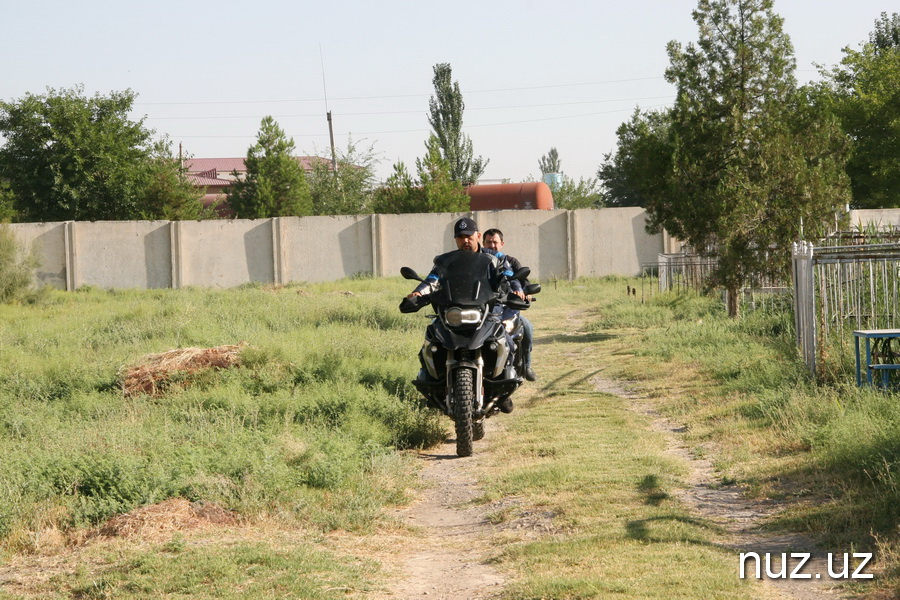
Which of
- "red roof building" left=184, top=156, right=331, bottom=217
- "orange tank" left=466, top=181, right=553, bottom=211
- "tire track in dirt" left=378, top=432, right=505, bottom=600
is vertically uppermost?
"red roof building" left=184, top=156, right=331, bottom=217

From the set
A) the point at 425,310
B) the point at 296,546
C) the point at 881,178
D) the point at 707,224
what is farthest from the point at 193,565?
the point at 881,178

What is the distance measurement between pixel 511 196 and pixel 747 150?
28.2 meters

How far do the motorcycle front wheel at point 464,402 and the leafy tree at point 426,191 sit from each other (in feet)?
104

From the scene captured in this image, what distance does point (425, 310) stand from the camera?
20484 millimetres

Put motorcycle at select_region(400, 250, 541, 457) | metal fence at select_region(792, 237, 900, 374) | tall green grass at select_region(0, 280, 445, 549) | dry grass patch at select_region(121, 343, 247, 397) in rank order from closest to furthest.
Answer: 1. tall green grass at select_region(0, 280, 445, 549)
2. motorcycle at select_region(400, 250, 541, 457)
3. metal fence at select_region(792, 237, 900, 374)
4. dry grass patch at select_region(121, 343, 247, 397)

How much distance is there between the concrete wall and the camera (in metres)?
33.7

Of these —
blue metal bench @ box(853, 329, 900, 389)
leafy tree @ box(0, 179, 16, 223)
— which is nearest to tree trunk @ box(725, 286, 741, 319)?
blue metal bench @ box(853, 329, 900, 389)

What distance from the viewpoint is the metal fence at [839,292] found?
9992 millimetres

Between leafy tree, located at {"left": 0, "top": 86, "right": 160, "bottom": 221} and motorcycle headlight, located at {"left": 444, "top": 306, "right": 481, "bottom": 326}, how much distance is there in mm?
34961

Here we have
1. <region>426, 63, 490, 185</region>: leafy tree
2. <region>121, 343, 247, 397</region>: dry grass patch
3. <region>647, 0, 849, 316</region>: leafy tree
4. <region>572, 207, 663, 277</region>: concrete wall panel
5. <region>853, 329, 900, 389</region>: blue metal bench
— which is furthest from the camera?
<region>426, 63, 490, 185</region>: leafy tree

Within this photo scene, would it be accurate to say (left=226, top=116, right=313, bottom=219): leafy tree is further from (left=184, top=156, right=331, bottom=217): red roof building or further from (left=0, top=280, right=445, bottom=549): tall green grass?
(left=0, top=280, right=445, bottom=549): tall green grass

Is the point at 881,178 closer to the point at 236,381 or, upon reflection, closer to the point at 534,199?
the point at 534,199

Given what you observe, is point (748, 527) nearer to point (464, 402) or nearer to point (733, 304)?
point (464, 402)

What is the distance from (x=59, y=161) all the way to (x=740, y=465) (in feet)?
123
